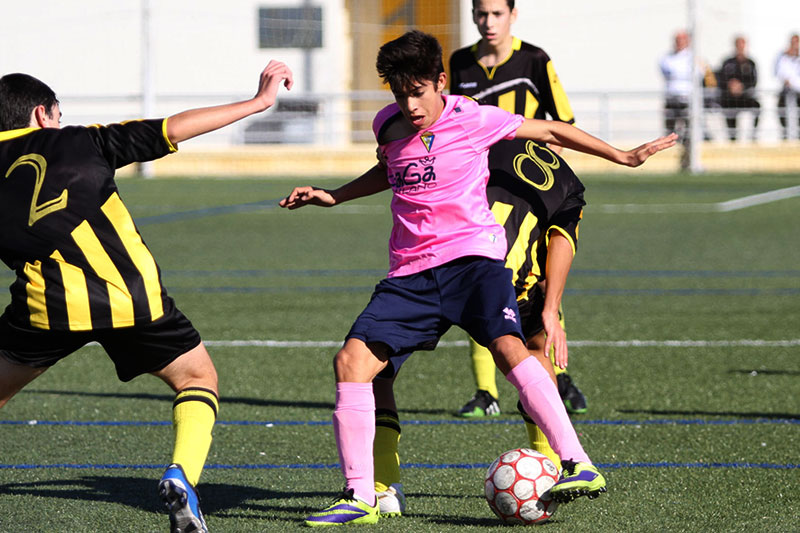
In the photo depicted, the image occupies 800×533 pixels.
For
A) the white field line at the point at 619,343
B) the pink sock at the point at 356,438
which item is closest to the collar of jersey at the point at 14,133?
the pink sock at the point at 356,438

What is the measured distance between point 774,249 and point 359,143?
1409 centimetres

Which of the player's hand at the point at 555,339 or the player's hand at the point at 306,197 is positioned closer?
the player's hand at the point at 555,339

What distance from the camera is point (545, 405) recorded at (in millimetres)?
4164

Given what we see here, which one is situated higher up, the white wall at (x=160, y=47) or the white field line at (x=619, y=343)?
the white wall at (x=160, y=47)

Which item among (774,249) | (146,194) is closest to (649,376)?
(774,249)

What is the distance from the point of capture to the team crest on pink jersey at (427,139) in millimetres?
4387

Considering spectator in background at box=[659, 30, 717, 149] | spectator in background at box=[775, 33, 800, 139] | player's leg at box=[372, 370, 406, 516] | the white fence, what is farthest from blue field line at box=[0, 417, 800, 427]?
spectator in background at box=[775, 33, 800, 139]

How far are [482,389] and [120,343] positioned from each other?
2.47 meters

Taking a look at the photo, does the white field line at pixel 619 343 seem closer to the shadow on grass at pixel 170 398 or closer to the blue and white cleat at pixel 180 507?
the shadow on grass at pixel 170 398

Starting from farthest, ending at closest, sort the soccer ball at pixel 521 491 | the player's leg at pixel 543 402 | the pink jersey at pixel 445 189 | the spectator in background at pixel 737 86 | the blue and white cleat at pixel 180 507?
the spectator in background at pixel 737 86
the pink jersey at pixel 445 189
the soccer ball at pixel 521 491
the player's leg at pixel 543 402
the blue and white cleat at pixel 180 507

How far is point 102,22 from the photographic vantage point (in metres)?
29.1

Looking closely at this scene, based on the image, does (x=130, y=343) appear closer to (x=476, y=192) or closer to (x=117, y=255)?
(x=117, y=255)

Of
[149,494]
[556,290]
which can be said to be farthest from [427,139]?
[149,494]

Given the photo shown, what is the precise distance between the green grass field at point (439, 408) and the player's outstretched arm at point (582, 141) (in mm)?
1183
